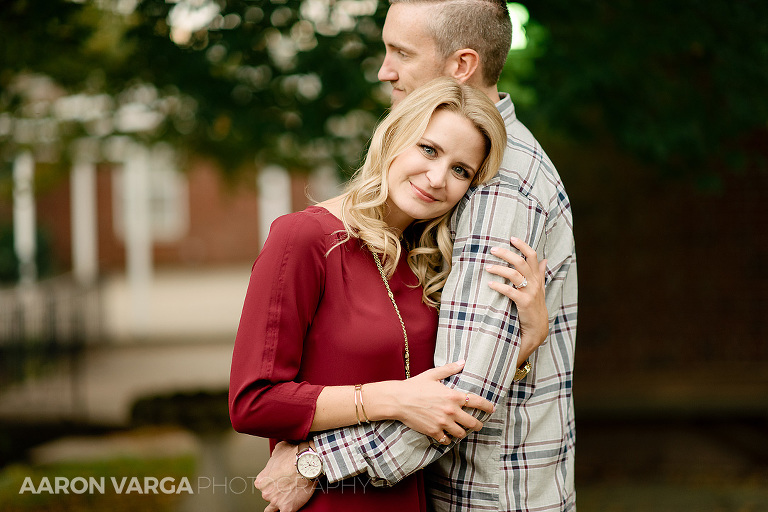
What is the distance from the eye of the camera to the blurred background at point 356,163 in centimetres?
489

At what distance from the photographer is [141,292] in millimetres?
14773

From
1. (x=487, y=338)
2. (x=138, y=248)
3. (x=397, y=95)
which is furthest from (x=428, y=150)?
(x=138, y=248)

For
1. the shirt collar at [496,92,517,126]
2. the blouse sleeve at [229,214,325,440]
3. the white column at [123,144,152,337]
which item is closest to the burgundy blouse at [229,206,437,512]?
the blouse sleeve at [229,214,325,440]

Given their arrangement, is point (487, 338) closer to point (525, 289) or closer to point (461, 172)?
point (525, 289)

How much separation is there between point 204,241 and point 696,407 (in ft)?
57.4

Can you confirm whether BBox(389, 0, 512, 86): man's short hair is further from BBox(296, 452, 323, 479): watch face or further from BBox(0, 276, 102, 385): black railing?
BBox(0, 276, 102, 385): black railing

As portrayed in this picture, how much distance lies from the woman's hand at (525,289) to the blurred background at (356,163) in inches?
33.8

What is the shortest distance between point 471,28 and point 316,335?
39.7 inches

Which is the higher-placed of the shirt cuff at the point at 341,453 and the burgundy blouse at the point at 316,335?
the burgundy blouse at the point at 316,335

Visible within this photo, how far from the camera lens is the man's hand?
6.43ft

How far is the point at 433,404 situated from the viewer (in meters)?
1.88

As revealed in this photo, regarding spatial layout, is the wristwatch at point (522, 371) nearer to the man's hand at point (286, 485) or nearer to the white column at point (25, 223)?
the man's hand at point (286, 485)

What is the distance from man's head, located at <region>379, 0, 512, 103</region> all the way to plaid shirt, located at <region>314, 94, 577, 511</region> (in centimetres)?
16

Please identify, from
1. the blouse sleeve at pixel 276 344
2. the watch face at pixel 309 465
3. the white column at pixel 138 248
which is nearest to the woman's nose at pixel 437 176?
the blouse sleeve at pixel 276 344
